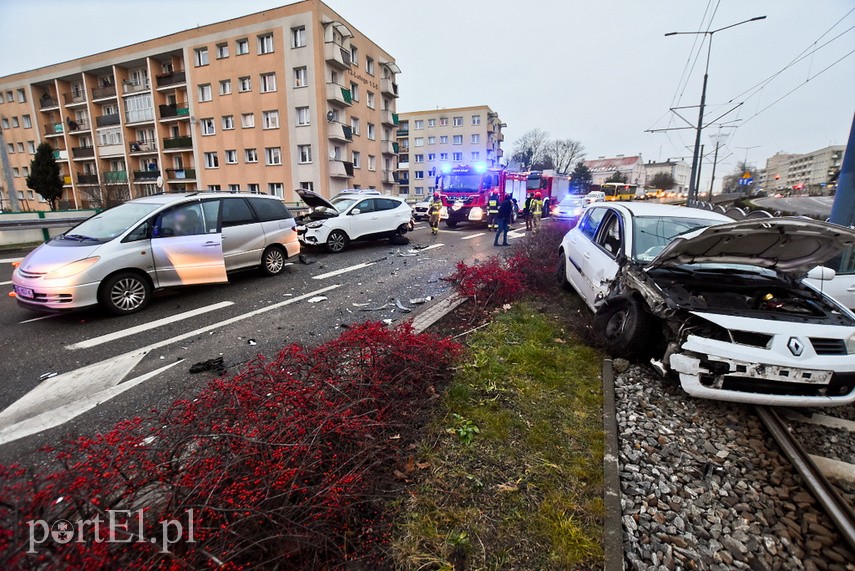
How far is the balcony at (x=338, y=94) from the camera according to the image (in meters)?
29.0

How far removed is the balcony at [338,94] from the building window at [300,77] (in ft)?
5.69

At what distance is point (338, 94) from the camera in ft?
96.3

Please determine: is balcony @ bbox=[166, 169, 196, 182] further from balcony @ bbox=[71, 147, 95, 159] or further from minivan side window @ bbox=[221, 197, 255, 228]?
minivan side window @ bbox=[221, 197, 255, 228]

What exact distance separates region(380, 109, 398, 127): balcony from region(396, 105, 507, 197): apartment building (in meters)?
18.2

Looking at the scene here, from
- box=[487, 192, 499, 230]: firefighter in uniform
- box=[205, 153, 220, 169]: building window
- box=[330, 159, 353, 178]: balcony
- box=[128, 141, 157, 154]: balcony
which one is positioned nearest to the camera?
box=[487, 192, 499, 230]: firefighter in uniform

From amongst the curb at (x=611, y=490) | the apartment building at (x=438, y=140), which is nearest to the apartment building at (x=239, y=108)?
the apartment building at (x=438, y=140)

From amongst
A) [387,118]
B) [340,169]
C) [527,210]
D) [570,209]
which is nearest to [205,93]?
[340,169]

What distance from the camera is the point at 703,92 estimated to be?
18.3 metres

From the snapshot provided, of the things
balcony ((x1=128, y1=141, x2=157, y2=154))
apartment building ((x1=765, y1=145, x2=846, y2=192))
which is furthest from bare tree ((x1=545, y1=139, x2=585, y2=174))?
balcony ((x1=128, y1=141, x2=157, y2=154))

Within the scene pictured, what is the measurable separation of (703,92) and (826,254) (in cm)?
1912

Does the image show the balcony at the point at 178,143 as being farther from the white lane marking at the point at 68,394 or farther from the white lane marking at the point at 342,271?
the white lane marking at the point at 68,394

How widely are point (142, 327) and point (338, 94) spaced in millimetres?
28464

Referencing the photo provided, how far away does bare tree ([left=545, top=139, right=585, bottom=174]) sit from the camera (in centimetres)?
7988

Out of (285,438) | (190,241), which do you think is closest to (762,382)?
(285,438)
